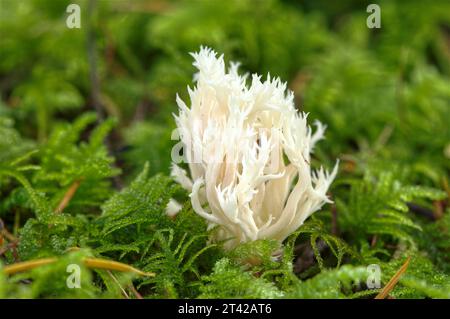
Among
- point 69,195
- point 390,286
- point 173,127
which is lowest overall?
point 390,286

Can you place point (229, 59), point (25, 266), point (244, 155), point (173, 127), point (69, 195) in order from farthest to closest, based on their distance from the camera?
point (229, 59) < point (173, 127) < point (69, 195) < point (244, 155) < point (25, 266)

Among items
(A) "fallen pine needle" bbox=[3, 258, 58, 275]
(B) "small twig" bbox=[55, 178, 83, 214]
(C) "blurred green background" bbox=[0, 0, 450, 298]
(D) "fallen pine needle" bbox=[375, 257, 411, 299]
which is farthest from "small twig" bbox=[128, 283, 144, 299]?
(D) "fallen pine needle" bbox=[375, 257, 411, 299]

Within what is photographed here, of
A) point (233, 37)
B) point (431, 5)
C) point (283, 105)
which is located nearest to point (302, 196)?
point (283, 105)

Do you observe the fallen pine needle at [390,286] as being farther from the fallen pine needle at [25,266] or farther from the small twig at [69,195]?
the small twig at [69,195]

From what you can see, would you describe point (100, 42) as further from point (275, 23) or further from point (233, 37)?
point (275, 23)

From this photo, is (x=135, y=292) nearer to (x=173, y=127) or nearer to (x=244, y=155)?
(x=244, y=155)

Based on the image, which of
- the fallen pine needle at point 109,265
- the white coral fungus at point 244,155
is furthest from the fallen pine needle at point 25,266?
the white coral fungus at point 244,155

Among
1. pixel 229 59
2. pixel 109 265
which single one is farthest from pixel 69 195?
pixel 229 59
